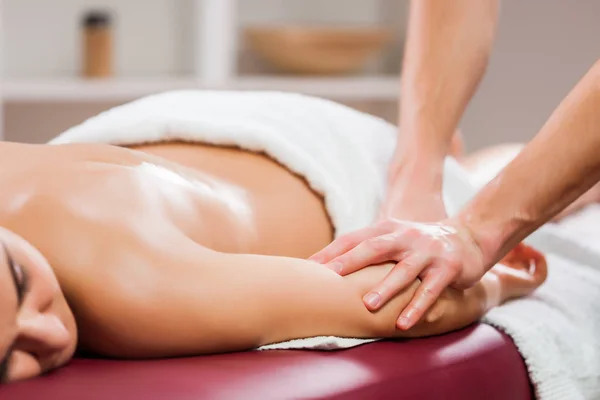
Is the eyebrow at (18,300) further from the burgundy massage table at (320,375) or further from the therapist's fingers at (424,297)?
the therapist's fingers at (424,297)

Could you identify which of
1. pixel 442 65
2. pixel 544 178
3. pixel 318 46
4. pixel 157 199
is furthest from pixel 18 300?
pixel 318 46

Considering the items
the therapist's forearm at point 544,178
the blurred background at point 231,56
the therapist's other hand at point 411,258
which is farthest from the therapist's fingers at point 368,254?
the blurred background at point 231,56

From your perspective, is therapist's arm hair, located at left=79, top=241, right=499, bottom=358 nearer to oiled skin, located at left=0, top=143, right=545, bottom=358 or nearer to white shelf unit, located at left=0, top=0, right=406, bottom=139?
oiled skin, located at left=0, top=143, right=545, bottom=358

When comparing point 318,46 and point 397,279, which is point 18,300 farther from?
point 318,46

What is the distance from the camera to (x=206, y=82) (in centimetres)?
323

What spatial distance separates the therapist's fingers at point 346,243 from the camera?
3.84 ft

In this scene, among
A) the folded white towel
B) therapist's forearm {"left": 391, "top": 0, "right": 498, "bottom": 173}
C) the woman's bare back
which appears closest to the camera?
the woman's bare back

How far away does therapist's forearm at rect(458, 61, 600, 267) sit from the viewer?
3.94 ft

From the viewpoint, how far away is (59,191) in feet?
3.36

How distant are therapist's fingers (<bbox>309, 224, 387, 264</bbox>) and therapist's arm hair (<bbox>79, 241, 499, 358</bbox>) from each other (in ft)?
0.17

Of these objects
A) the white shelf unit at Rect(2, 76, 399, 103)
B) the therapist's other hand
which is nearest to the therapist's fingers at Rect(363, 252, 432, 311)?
the therapist's other hand

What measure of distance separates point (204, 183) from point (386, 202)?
1.04 ft

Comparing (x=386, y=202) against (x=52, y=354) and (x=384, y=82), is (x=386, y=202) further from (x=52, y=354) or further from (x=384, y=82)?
(x=384, y=82)

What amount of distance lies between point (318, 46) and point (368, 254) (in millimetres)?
2285
